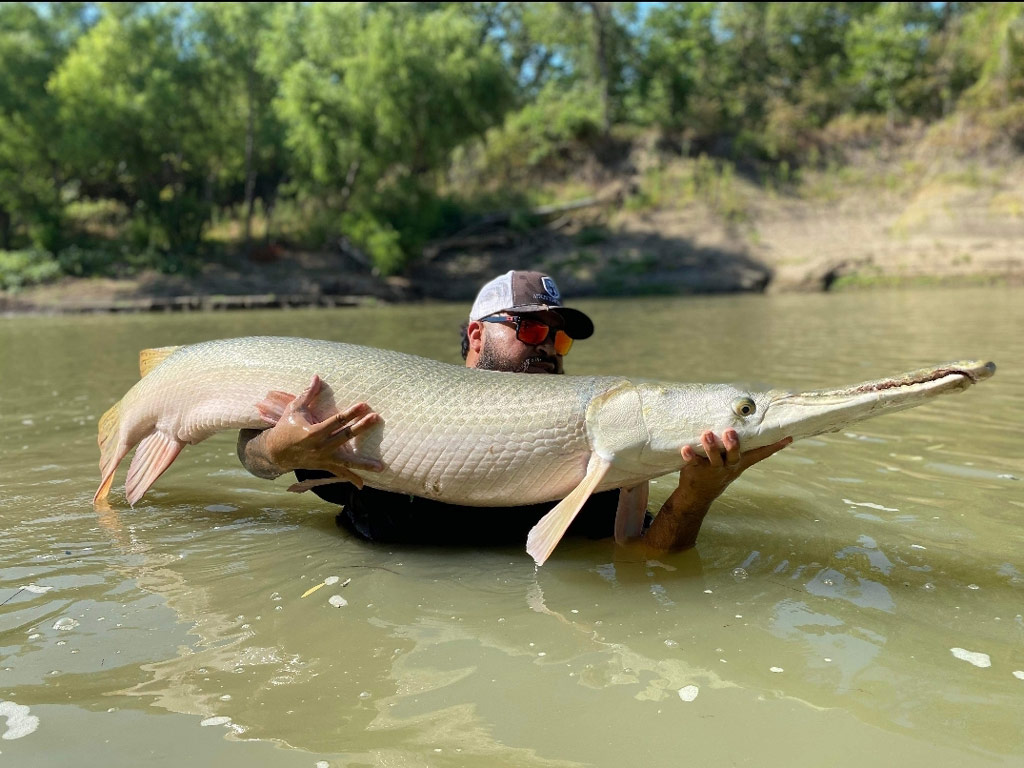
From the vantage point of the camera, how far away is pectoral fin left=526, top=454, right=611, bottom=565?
8.63 ft

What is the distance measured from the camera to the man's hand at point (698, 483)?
8.43ft

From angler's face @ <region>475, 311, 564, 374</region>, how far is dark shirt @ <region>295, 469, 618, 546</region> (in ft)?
1.85

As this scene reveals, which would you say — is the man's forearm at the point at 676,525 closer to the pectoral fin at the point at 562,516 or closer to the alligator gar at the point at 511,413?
the alligator gar at the point at 511,413

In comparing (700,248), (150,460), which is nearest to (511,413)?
(150,460)

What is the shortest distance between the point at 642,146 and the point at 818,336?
2304cm

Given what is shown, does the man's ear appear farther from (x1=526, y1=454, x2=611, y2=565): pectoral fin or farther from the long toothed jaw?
the long toothed jaw

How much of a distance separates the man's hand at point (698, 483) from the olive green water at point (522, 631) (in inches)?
4.1

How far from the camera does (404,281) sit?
25.8 metres

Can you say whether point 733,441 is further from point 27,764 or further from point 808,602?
point 27,764

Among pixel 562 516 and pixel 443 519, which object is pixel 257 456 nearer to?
pixel 443 519

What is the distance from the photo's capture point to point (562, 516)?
266 centimetres

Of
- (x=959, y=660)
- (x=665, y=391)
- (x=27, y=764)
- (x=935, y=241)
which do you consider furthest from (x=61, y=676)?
(x=935, y=241)

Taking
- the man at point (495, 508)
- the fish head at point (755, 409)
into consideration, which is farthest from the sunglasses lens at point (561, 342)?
the fish head at point (755, 409)

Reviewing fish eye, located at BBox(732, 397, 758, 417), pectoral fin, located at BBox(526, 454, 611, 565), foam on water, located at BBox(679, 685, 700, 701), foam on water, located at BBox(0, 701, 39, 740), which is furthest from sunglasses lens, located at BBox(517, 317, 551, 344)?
foam on water, located at BBox(0, 701, 39, 740)
